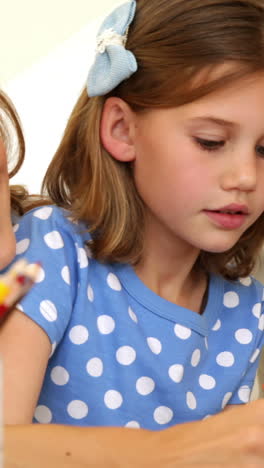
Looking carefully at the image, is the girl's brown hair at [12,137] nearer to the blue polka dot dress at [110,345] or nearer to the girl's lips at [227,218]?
the blue polka dot dress at [110,345]

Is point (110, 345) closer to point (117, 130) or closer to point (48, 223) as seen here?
point (48, 223)

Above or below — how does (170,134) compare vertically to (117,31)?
below

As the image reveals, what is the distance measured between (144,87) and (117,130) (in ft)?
0.26

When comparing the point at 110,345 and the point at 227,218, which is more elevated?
the point at 227,218

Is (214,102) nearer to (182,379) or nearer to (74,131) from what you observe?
(74,131)

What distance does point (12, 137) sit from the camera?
1.07 m

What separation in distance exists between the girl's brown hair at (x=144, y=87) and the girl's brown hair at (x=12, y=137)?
0.06 meters

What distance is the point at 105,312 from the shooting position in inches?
39.2

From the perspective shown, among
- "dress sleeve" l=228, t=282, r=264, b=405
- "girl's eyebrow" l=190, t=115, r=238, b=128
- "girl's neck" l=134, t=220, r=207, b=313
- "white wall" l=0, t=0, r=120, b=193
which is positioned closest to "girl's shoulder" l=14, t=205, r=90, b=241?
"girl's neck" l=134, t=220, r=207, b=313

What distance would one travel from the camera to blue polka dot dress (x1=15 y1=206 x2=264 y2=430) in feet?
3.06

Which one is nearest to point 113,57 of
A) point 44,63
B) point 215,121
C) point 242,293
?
point 215,121

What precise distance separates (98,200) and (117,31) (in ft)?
0.75

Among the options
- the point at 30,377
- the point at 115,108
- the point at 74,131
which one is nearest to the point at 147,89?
the point at 115,108

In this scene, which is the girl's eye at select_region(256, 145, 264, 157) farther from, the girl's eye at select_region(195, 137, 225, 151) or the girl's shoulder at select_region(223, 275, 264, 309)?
the girl's shoulder at select_region(223, 275, 264, 309)
